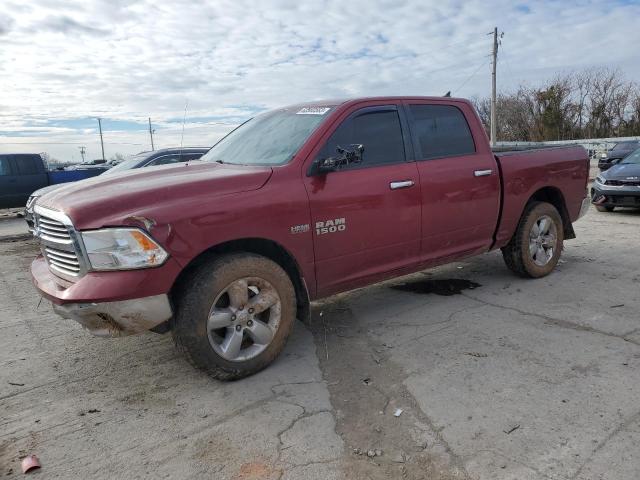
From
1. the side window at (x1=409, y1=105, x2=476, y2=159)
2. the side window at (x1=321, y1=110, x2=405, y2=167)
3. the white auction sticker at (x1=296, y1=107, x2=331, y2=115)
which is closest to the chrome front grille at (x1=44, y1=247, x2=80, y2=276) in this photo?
the side window at (x1=321, y1=110, x2=405, y2=167)

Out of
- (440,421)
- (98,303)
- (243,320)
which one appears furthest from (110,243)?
(440,421)

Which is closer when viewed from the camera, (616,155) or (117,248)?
(117,248)

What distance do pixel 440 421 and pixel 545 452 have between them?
1.89ft

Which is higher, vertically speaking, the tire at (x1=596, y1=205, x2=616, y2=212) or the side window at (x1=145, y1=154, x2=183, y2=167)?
the side window at (x1=145, y1=154, x2=183, y2=167)

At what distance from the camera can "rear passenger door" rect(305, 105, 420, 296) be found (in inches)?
156

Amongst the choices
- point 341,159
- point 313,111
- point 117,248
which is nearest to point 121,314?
point 117,248

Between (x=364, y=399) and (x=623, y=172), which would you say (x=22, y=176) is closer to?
(x=364, y=399)

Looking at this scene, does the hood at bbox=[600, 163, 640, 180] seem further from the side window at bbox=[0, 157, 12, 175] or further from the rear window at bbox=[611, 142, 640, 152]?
the side window at bbox=[0, 157, 12, 175]

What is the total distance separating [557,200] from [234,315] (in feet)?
14.4

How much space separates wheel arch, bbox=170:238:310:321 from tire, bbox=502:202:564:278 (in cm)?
285

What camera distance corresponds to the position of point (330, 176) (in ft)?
13.1

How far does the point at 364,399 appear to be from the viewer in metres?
3.34

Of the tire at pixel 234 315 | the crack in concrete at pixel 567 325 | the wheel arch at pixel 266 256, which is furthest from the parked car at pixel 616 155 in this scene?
the tire at pixel 234 315

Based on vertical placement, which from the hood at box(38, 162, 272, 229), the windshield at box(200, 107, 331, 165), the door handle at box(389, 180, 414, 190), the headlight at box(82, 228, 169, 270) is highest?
the windshield at box(200, 107, 331, 165)
